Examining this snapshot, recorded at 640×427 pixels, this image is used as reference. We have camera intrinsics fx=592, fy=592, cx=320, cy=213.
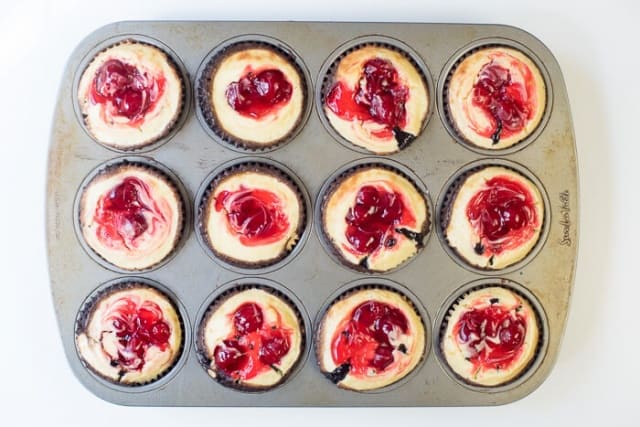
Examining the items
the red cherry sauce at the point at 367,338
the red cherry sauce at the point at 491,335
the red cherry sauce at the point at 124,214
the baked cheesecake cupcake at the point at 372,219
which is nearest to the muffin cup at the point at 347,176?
the baked cheesecake cupcake at the point at 372,219

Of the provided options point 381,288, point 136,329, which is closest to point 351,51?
point 381,288

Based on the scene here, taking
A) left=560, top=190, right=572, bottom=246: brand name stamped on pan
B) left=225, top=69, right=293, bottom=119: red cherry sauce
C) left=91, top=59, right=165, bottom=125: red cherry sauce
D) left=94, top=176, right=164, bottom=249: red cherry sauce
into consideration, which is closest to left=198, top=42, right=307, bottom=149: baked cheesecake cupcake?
left=225, top=69, right=293, bottom=119: red cherry sauce

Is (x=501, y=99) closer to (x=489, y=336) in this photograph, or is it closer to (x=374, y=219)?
(x=374, y=219)

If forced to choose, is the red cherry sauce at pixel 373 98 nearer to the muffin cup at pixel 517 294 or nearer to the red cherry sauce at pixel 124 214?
the muffin cup at pixel 517 294
